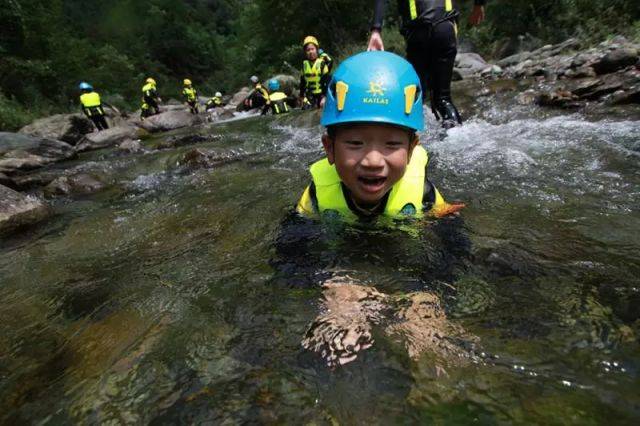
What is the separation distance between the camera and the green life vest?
9.03 ft

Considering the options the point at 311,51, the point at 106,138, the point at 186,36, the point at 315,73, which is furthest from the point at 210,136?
the point at 186,36

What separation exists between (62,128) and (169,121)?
3.98m

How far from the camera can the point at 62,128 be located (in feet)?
51.2

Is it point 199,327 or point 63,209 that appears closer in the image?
point 199,327

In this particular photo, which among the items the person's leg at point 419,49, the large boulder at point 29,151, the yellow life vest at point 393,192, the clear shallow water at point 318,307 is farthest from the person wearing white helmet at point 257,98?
the yellow life vest at point 393,192

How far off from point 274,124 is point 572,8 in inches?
382

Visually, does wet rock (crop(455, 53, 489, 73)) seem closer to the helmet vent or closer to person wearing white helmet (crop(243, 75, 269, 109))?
person wearing white helmet (crop(243, 75, 269, 109))

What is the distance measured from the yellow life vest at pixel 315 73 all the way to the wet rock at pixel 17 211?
28.2 feet

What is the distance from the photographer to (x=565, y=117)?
19.2 feet

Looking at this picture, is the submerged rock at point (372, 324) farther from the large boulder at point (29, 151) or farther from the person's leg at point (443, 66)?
the large boulder at point (29, 151)

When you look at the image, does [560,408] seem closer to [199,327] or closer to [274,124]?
[199,327]

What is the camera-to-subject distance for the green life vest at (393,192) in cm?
275

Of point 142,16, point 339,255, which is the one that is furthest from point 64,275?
point 142,16

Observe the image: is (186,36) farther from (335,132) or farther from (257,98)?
(335,132)
